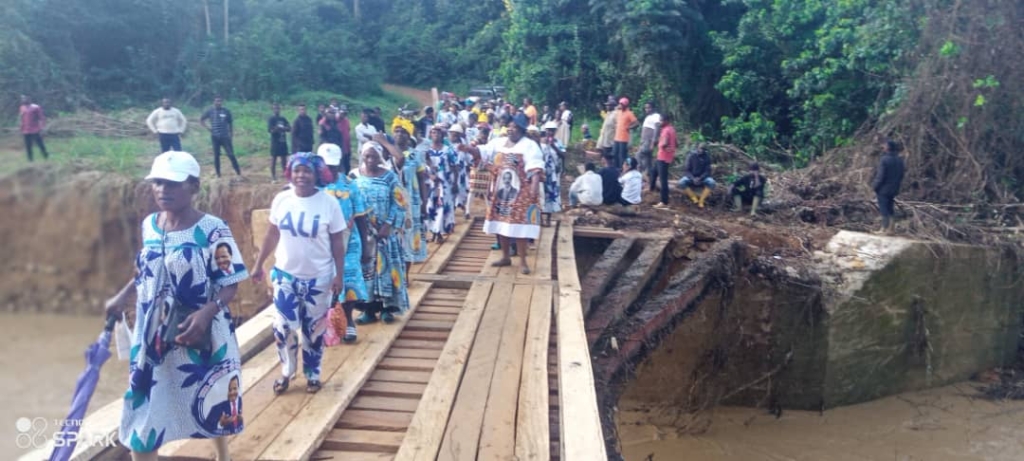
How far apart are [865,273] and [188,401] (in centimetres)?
876

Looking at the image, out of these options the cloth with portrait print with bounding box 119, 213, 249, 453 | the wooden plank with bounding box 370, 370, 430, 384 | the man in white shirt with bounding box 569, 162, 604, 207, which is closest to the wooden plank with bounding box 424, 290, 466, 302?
the wooden plank with bounding box 370, 370, 430, 384

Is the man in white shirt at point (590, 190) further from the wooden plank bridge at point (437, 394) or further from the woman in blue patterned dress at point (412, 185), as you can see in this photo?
the wooden plank bridge at point (437, 394)

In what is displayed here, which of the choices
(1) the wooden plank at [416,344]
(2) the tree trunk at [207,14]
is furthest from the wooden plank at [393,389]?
(2) the tree trunk at [207,14]

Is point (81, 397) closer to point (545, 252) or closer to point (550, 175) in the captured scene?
point (545, 252)

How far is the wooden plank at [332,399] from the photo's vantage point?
355cm

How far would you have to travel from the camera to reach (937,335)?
10.2 meters

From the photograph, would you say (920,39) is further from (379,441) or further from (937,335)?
(379,441)

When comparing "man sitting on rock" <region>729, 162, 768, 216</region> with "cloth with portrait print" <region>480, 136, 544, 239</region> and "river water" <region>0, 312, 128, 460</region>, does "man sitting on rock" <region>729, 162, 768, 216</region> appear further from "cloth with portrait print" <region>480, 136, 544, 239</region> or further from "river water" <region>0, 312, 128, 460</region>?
"river water" <region>0, 312, 128, 460</region>

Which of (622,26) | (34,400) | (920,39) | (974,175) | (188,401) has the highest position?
(622,26)

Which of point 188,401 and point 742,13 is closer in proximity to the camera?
point 188,401

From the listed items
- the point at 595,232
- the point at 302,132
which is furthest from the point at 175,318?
the point at 302,132

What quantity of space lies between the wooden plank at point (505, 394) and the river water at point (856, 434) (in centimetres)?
436

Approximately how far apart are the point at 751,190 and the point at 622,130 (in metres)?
2.72

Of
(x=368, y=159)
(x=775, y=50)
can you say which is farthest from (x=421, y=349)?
(x=775, y=50)
